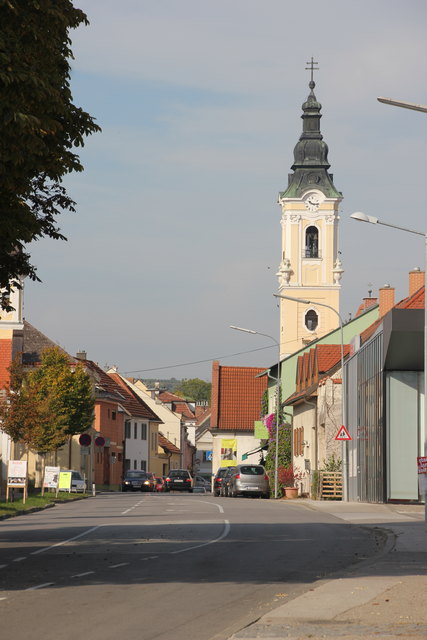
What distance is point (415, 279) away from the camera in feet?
168

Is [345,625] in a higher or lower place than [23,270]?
lower

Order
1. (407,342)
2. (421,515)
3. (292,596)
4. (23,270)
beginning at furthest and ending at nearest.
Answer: (407,342), (421,515), (23,270), (292,596)

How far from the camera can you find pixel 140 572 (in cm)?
1559

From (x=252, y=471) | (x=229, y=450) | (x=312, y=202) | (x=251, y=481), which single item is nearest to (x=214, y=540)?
(x=251, y=481)

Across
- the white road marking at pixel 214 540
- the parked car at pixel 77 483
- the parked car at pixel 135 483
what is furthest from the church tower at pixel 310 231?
the white road marking at pixel 214 540

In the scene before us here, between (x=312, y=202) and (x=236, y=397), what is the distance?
17.7 meters

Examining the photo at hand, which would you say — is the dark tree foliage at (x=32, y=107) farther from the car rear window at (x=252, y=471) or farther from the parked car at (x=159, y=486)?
the parked car at (x=159, y=486)

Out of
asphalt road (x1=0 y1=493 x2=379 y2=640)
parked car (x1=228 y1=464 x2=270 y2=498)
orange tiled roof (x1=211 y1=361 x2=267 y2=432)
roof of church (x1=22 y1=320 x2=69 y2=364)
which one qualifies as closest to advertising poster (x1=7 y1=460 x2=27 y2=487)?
asphalt road (x1=0 y1=493 x2=379 y2=640)

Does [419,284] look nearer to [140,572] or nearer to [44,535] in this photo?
[44,535]

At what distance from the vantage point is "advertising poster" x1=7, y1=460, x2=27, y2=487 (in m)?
39.8

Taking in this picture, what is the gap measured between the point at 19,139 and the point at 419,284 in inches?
1537

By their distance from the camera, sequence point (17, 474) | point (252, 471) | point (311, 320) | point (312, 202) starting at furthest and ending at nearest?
1. point (312, 202)
2. point (311, 320)
3. point (252, 471)
4. point (17, 474)

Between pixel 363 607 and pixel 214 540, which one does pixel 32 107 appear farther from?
pixel 214 540

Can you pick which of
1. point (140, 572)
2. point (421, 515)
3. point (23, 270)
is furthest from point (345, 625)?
point (421, 515)
